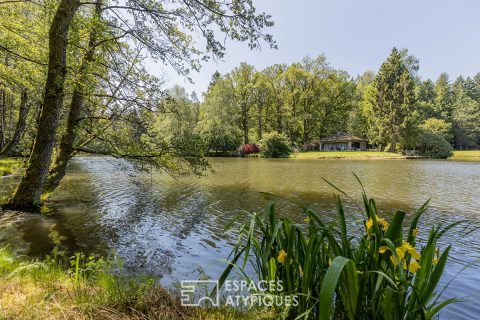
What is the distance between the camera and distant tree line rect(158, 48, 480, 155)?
50.7m

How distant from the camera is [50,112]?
7.18 m

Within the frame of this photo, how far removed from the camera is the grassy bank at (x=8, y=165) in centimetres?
1940

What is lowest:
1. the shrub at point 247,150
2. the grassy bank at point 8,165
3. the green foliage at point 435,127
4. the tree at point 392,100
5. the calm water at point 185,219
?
the calm water at point 185,219

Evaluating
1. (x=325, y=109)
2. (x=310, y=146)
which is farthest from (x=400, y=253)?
(x=325, y=109)

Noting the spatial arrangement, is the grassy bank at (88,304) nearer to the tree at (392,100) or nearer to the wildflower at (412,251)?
the wildflower at (412,251)

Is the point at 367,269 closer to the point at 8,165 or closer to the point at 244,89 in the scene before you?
the point at 8,165

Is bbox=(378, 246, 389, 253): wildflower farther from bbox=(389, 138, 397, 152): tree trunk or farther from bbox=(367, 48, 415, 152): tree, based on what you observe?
bbox=(389, 138, 397, 152): tree trunk

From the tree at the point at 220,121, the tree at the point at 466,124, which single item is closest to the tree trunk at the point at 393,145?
the tree at the point at 466,124

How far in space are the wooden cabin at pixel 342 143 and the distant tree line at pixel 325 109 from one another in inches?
78.5

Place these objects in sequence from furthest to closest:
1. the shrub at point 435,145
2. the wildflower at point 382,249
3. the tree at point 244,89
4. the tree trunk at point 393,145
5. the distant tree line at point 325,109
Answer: the tree at point 244,89
the tree trunk at point 393,145
the distant tree line at point 325,109
the shrub at point 435,145
the wildflower at point 382,249

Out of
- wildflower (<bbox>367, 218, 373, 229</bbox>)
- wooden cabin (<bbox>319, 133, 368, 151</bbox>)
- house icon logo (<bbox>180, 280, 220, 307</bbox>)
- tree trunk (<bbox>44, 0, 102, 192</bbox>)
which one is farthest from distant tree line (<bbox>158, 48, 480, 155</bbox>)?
wildflower (<bbox>367, 218, 373, 229</bbox>)

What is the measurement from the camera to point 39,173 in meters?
7.70

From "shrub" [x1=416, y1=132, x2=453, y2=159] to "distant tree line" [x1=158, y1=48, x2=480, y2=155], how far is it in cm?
19

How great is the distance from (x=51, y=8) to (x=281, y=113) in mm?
55705
